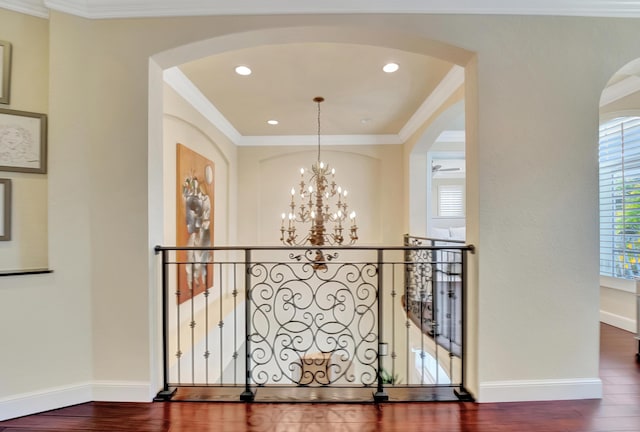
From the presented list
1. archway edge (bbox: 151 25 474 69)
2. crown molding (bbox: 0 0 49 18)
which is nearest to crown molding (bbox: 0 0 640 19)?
crown molding (bbox: 0 0 49 18)

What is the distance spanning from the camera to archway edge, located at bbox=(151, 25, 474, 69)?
86.8 inches

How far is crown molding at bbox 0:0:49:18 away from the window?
5912mm

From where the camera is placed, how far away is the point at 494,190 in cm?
220

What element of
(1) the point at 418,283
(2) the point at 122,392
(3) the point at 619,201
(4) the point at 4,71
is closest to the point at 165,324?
(2) the point at 122,392

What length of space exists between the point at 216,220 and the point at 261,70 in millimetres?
2476

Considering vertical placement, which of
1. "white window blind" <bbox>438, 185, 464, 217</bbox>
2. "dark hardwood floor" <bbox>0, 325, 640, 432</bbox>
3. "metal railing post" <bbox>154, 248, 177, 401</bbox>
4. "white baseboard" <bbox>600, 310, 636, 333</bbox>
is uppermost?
"white window blind" <bbox>438, 185, 464, 217</bbox>

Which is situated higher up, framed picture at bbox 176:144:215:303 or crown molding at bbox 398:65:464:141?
crown molding at bbox 398:65:464:141

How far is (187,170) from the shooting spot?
3648 millimetres

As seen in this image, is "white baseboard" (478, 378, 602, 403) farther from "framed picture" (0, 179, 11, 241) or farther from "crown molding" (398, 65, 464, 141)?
"framed picture" (0, 179, 11, 241)

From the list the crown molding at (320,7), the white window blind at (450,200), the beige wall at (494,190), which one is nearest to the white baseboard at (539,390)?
the beige wall at (494,190)

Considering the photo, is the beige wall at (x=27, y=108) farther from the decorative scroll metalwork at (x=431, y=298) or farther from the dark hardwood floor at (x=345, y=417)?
the decorative scroll metalwork at (x=431, y=298)

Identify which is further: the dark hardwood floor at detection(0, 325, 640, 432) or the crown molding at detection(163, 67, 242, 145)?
the crown molding at detection(163, 67, 242, 145)

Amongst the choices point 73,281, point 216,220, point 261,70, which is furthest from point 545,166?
point 216,220

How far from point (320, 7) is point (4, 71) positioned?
228 cm
